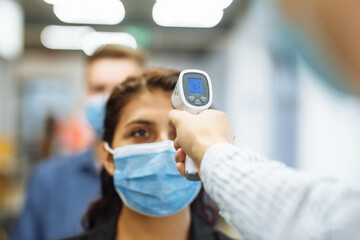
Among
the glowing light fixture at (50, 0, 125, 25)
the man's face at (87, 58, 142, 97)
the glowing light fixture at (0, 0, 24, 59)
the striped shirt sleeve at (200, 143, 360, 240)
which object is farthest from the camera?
the glowing light fixture at (0, 0, 24, 59)

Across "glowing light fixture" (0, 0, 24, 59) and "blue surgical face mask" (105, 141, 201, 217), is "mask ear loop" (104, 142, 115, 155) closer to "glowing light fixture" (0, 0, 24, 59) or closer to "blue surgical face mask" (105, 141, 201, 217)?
"blue surgical face mask" (105, 141, 201, 217)

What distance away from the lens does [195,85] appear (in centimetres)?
73

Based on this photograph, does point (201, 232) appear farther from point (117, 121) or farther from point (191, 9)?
point (191, 9)

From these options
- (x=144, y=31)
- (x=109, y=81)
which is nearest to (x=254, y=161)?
(x=109, y=81)

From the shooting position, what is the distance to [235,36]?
3611 millimetres

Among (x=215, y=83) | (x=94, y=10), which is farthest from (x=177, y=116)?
(x=94, y=10)

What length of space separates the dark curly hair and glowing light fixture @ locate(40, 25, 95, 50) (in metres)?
3.46

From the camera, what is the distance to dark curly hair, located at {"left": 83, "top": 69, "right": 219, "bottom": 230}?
45.3 inches

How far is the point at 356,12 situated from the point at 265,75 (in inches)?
149

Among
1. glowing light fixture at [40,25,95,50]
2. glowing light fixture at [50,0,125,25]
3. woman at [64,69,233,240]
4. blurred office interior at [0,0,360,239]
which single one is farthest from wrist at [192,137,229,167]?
glowing light fixture at [40,25,95,50]

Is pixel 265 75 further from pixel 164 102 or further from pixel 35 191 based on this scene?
pixel 164 102

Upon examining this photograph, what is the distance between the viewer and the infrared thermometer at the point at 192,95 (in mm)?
680

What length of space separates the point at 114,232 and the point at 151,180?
1.03 ft

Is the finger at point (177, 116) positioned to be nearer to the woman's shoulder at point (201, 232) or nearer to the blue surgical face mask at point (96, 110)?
the woman's shoulder at point (201, 232)
